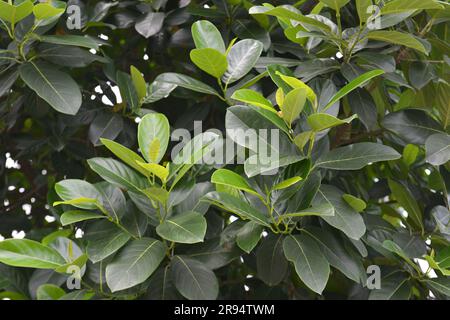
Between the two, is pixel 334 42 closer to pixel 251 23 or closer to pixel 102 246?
pixel 251 23

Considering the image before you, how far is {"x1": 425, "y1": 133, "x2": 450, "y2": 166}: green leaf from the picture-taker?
1365 mm

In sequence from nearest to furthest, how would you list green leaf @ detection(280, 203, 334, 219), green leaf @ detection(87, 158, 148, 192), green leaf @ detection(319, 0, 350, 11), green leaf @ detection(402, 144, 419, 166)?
1. green leaf @ detection(280, 203, 334, 219)
2. green leaf @ detection(87, 158, 148, 192)
3. green leaf @ detection(319, 0, 350, 11)
4. green leaf @ detection(402, 144, 419, 166)

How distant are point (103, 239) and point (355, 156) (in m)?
0.53

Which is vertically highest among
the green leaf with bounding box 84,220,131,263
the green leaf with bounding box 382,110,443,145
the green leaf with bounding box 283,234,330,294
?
the green leaf with bounding box 382,110,443,145

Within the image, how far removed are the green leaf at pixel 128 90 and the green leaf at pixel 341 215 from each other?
51cm

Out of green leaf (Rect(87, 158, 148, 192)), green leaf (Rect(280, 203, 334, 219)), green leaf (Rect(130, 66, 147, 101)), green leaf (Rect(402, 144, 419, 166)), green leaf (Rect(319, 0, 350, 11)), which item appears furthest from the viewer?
green leaf (Rect(402, 144, 419, 166))

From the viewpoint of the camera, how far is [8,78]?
154 centimetres

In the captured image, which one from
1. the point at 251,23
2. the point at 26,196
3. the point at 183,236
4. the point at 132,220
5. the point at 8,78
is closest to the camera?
the point at 183,236

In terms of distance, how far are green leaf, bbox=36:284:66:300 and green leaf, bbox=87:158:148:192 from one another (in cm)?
30

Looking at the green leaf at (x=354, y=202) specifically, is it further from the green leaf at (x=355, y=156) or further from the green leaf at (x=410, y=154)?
the green leaf at (x=410, y=154)

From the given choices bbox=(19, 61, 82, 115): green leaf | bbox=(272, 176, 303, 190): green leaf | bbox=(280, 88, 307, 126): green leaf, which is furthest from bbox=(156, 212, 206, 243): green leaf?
bbox=(19, 61, 82, 115): green leaf

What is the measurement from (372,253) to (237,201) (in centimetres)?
49

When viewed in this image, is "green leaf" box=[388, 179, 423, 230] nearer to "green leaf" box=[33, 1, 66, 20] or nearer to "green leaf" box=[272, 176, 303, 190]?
"green leaf" box=[272, 176, 303, 190]
